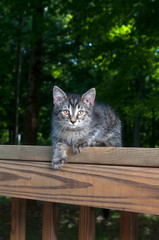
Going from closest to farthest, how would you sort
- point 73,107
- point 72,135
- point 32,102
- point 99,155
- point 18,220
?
point 99,155, point 18,220, point 72,135, point 73,107, point 32,102

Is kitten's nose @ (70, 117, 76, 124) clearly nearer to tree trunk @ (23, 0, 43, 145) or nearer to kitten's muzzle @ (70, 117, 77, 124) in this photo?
kitten's muzzle @ (70, 117, 77, 124)

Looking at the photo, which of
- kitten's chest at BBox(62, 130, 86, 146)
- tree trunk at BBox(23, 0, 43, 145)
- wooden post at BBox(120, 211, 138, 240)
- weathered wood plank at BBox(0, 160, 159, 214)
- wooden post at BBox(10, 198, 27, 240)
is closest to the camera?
weathered wood plank at BBox(0, 160, 159, 214)

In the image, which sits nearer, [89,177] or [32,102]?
[89,177]

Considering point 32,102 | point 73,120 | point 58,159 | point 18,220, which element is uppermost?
point 32,102

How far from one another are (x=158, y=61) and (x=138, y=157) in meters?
5.88

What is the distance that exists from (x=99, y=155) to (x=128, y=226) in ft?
1.26

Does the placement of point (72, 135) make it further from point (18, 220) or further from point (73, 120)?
point (18, 220)

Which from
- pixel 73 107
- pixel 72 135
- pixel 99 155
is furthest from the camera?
pixel 73 107

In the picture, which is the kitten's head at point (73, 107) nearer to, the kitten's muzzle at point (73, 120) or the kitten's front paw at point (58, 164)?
the kitten's muzzle at point (73, 120)

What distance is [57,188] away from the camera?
1569 mm

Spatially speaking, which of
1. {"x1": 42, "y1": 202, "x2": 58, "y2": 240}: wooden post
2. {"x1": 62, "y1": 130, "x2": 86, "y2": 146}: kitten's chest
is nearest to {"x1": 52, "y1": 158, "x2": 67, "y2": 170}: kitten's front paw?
{"x1": 42, "y1": 202, "x2": 58, "y2": 240}: wooden post

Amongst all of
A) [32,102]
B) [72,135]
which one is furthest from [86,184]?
[32,102]

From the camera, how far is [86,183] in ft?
4.85

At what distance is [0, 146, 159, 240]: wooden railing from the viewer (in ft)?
4.30
